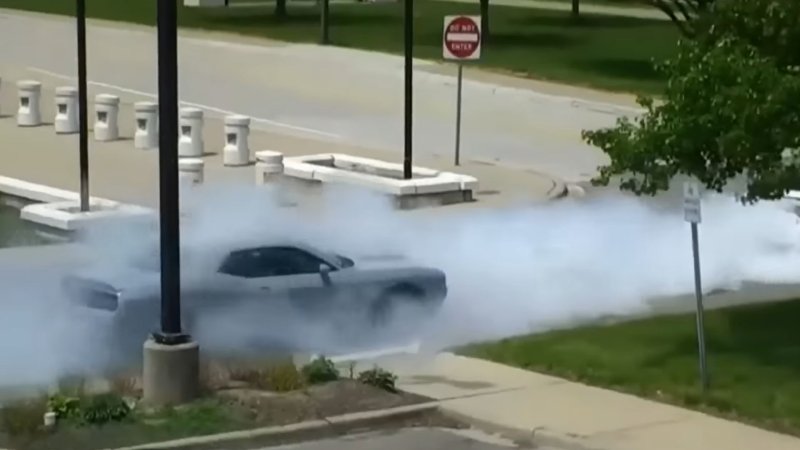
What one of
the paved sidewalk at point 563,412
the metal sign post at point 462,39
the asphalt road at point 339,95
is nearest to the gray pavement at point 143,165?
the asphalt road at point 339,95

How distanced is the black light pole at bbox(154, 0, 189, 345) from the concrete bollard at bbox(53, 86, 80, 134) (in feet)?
63.6

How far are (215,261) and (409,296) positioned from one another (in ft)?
6.37

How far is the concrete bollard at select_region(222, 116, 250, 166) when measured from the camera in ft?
93.3

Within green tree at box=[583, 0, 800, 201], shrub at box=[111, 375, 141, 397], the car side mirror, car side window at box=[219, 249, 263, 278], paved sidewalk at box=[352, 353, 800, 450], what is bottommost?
paved sidewalk at box=[352, 353, 800, 450]

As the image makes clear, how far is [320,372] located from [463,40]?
14.1 m

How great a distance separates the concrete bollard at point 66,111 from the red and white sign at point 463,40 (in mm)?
8337

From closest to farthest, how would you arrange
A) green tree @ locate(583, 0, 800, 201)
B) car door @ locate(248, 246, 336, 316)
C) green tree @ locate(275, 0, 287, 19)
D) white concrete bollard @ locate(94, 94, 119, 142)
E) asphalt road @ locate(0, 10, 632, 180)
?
green tree @ locate(583, 0, 800, 201) < car door @ locate(248, 246, 336, 316) < white concrete bollard @ locate(94, 94, 119, 142) < asphalt road @ locate(0, 10, 632, 180) < green tree @ locate(275, 0, 287, 19)

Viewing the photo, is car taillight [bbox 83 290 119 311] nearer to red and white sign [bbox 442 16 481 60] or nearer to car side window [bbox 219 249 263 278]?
car side window [bbox 219 249 263 278]

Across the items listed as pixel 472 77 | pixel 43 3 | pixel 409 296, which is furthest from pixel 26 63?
pixel 409 296

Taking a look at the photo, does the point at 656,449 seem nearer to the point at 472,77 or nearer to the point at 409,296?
the point at 409,296

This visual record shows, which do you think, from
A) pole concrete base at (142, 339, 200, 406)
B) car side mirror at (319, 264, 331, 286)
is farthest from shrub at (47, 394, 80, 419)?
car side mirror at (319, 264, 331, 286)

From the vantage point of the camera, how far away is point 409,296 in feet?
53.9

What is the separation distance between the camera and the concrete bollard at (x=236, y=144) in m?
28.4

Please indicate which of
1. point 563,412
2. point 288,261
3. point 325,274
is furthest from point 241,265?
point 563,412
